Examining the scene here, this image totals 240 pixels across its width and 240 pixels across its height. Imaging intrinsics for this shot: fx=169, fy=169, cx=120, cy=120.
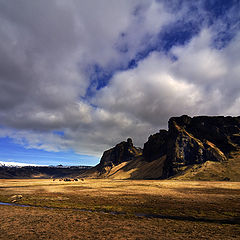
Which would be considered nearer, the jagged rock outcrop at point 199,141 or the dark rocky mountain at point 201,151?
the dark rocky mountain at point 201,151

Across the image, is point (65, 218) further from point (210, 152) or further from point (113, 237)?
point (210, 152)

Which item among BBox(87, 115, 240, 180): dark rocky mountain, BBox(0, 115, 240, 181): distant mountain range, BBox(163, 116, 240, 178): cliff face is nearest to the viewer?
BBox(0, 115, 240, 181): distant mountain range

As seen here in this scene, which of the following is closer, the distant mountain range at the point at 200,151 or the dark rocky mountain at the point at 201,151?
the distant mountain range at the point at 200,151

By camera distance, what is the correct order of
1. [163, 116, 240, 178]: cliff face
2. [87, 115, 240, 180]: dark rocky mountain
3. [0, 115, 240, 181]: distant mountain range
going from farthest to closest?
[163, 116, 240, 178]: cliff face → [87, 115, 240, 180]: dark rocky mountain → [0, 115, 240, 181]: distant mountain range

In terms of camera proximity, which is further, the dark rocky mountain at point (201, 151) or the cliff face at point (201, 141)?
the cliff face at point (201, 141)

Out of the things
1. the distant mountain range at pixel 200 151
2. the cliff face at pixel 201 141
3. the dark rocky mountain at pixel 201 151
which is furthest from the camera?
the cliff face at pixel 201 141

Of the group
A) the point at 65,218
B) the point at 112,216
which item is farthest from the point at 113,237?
the point at 65,218

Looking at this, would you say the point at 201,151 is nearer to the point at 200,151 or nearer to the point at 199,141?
the point at 200,151

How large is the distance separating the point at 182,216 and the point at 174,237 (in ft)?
26.1

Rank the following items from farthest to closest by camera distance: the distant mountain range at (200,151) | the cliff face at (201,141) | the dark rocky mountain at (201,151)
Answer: the cliff face at (201,141), the dark rocky mountain at (201,151), the distant mountain range at (200,151)

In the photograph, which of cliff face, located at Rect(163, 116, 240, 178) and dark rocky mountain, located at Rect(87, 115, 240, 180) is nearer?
dark rocky mountain, located at Rect(87, 115, 240, 180)

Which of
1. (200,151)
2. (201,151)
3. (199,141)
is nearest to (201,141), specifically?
(199,141)

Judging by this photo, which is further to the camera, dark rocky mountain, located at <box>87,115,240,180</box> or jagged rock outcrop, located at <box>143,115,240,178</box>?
jagged rock outcrop, located at <box>143,115,240,178</box>

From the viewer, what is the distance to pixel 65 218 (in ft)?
71.0
